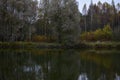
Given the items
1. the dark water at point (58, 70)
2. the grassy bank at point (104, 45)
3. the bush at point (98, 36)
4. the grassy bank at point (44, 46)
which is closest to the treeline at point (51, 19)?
the grassy bank at point (44, 46)

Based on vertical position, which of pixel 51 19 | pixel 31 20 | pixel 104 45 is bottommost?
pixel 104 45

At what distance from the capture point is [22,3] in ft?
164

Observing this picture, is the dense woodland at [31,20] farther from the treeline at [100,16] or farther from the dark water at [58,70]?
the dark water at [58,70]

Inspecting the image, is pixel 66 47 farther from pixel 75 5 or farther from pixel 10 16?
pixel 10 16

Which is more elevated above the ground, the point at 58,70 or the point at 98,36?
the point at 98,36

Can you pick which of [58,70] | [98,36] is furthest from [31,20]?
[58,70]

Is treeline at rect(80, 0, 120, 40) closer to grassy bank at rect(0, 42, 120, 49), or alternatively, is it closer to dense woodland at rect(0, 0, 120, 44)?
dense woodland at rect(0, 0, 120, 44)

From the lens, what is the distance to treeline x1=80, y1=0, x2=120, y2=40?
264ft

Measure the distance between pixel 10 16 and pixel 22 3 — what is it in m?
3.52

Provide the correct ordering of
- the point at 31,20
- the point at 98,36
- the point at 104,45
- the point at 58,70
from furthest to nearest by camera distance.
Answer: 1. the point at 98,36
2. the point at 31,20
3. the point at 104,45
4. the point at 58,70

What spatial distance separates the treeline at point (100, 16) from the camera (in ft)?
264

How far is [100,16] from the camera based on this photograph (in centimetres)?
8719

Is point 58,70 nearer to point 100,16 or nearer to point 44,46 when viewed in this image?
point 44,46

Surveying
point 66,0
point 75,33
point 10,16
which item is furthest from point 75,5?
point 10,16
